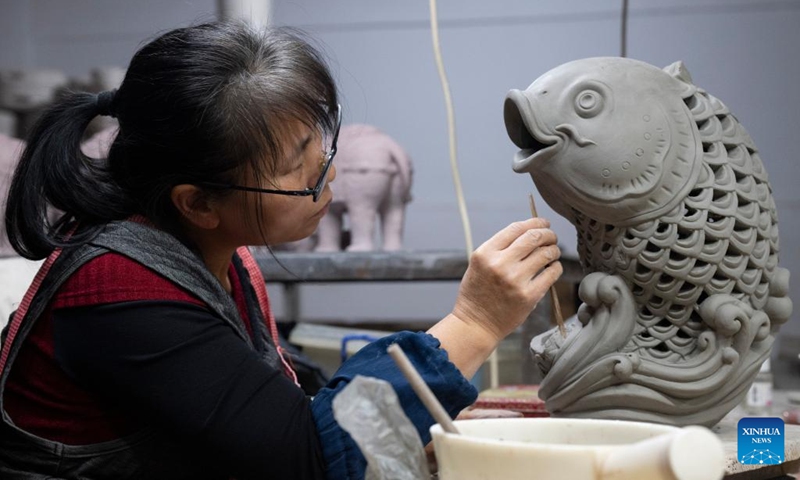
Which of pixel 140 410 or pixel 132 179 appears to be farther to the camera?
pixel 132 179

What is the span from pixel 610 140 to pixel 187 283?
54 centimetres

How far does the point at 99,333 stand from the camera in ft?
3.41

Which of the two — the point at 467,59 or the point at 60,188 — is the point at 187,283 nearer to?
the point at 60,188

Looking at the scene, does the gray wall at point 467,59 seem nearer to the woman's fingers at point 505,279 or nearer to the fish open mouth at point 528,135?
the fish open mouth at point 528,135

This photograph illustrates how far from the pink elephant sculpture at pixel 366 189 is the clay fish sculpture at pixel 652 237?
4.30ft

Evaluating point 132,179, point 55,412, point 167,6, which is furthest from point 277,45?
point 167,6

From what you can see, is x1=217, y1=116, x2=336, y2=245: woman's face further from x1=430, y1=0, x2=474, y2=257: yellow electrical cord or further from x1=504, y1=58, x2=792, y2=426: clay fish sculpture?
x1=430, y1=0, x2=474, y2=257: yellow electrical cord

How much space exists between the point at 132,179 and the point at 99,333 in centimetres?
22

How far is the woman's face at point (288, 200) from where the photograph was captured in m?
1.11

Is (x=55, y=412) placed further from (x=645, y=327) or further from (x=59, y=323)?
(x=645, y=327)

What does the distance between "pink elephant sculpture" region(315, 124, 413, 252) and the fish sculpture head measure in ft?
4.48

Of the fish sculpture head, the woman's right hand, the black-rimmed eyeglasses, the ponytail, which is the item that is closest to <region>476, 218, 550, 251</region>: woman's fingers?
the woman's right hand

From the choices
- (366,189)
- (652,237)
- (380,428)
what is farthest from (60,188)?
(366,189)

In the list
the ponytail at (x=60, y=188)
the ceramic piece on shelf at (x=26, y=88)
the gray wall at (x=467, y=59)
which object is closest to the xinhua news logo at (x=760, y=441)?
the ponytail at (x=60, y=188)
